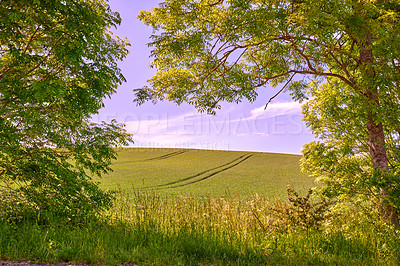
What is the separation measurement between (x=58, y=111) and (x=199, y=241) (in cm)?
569

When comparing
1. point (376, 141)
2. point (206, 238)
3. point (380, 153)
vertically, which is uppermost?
point (376, 141)

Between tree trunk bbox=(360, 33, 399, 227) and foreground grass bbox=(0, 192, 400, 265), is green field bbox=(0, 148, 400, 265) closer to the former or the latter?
foreground grass bbox=(0, 192, 400, 265)

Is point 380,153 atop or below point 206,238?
atop

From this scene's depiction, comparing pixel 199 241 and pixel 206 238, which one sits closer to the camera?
pixel 199 241

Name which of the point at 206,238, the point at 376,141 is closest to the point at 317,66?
the point at 376,141

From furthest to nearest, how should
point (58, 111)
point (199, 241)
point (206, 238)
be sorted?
point (58, 111)
point (206, 238)
point (199, 241)

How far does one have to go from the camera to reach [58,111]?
7355mm

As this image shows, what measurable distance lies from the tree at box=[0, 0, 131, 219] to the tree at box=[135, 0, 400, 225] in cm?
204

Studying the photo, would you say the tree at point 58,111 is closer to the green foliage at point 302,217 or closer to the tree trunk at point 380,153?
the green foliage at point 302,217

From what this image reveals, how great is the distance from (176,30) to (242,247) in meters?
6.98

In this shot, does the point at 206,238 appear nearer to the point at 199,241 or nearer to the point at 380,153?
the point at 199,241

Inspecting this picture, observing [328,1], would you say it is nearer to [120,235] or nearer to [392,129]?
[392,129]

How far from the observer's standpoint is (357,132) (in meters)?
8.54

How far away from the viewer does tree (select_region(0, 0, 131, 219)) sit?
Result: 21.6 feet
